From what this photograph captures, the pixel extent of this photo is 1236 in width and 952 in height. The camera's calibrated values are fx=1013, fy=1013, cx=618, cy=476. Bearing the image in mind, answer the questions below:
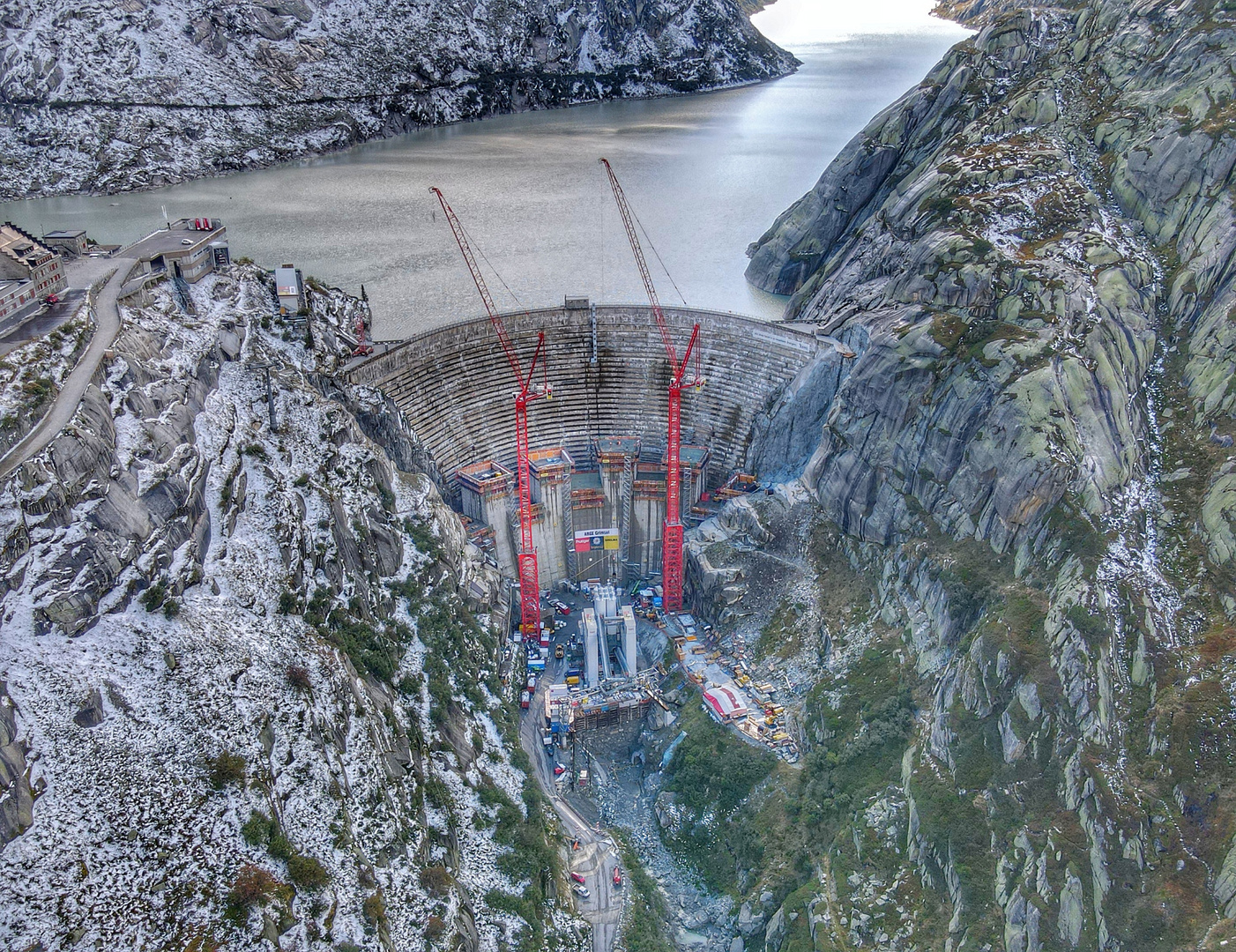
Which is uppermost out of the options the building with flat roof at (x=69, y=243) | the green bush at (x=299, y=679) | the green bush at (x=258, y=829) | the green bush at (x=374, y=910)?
the building with flat roof at (x=69, y=243)

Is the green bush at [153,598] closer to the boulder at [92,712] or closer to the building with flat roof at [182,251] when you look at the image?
the boulder at [92,712]

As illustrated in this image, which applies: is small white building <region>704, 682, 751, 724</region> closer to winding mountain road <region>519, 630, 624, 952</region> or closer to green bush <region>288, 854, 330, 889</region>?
winding mountain road <region>519, 630, 624, 952</region>

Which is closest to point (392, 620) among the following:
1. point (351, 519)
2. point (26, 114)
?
point (351, 519)

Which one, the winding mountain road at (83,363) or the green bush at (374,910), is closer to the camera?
the green bush at (374,910)

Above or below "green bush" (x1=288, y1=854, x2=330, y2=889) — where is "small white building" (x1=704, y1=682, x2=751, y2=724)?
below

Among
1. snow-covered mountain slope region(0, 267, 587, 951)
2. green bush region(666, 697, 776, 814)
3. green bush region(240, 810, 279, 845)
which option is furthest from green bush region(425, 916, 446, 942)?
green bush region(666, 697, 776, 814)

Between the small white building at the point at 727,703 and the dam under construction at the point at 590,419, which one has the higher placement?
the dam under construction at the point at 590,419

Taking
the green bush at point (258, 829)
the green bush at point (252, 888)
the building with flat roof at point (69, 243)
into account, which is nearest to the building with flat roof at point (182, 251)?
the building with flat roof at point (69, 243)
